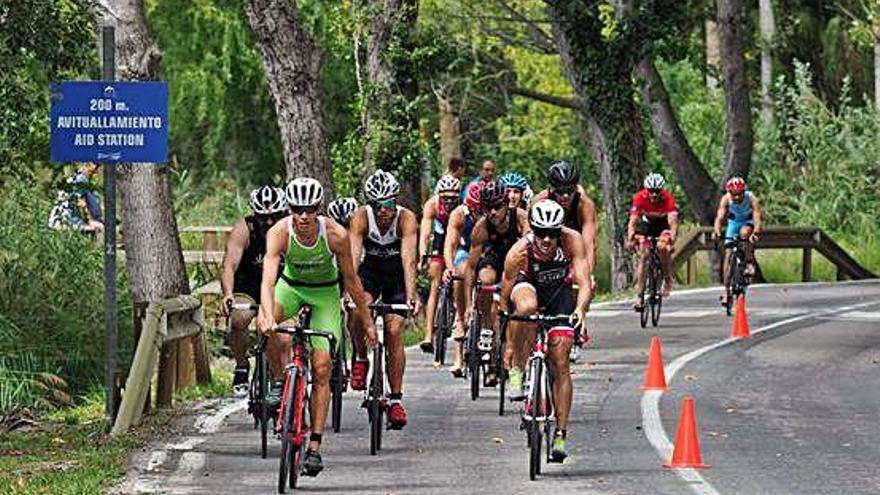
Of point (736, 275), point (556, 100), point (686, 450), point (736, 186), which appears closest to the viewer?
point (686, 450)

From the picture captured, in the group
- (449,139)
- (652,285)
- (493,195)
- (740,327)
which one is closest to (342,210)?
(493,195)

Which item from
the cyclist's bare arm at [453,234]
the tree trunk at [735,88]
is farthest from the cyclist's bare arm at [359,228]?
the tree trunk at [735,88]

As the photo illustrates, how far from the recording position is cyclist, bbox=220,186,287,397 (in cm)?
1738

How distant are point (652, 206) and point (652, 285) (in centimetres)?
95

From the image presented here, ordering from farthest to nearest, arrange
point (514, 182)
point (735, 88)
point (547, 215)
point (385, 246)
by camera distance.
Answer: point (735, 88), point (514, 182), point (385, 246), point (547, 215)

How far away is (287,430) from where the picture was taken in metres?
13.8

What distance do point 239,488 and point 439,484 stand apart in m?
1.24

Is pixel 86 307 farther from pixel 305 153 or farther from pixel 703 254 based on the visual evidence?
pixel 703 254

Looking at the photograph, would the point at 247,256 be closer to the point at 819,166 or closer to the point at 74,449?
the point at 74,449

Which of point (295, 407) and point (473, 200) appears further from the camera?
point (473, 200)

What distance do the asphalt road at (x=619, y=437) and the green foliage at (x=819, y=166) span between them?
2105cm

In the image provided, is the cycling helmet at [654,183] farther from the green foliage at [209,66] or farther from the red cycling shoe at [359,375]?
the green foliage at [209,66]

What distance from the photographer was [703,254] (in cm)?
4509

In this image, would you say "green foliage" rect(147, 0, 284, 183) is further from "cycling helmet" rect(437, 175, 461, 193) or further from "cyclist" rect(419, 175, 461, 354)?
"cycling helmet" rect(437, 175, 461, 193)
